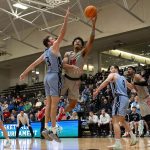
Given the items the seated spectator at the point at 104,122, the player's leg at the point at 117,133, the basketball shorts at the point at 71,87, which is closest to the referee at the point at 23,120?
the seated spectator at the point at 104,122

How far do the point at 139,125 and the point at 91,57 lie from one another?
1365cm

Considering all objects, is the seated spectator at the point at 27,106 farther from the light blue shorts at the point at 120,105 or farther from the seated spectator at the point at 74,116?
the light blue shorts at the point at 120,105

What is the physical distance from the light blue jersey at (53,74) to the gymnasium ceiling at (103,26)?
37.0 feet

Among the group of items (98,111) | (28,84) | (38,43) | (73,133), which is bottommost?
(73,133)

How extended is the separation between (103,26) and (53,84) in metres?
15.9

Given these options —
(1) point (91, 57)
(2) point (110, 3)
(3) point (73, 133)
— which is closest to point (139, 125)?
(3) point (73, 133)

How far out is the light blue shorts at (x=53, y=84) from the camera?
21.0 feet

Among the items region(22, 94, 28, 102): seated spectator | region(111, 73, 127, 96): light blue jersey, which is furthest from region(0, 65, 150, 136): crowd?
region(111, 73, 127, 96): light blue jersey

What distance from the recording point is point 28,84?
1246 inches

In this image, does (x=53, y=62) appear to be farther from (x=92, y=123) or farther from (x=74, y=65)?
(x=92, y=123)

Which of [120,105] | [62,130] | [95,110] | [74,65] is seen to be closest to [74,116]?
[62,130]

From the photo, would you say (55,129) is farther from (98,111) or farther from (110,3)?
(110,3)

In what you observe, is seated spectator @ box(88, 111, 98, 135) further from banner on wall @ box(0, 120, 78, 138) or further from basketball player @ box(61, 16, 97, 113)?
basketball player @ box(61, 16, 97, 113)

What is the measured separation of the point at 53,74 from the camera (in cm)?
648
